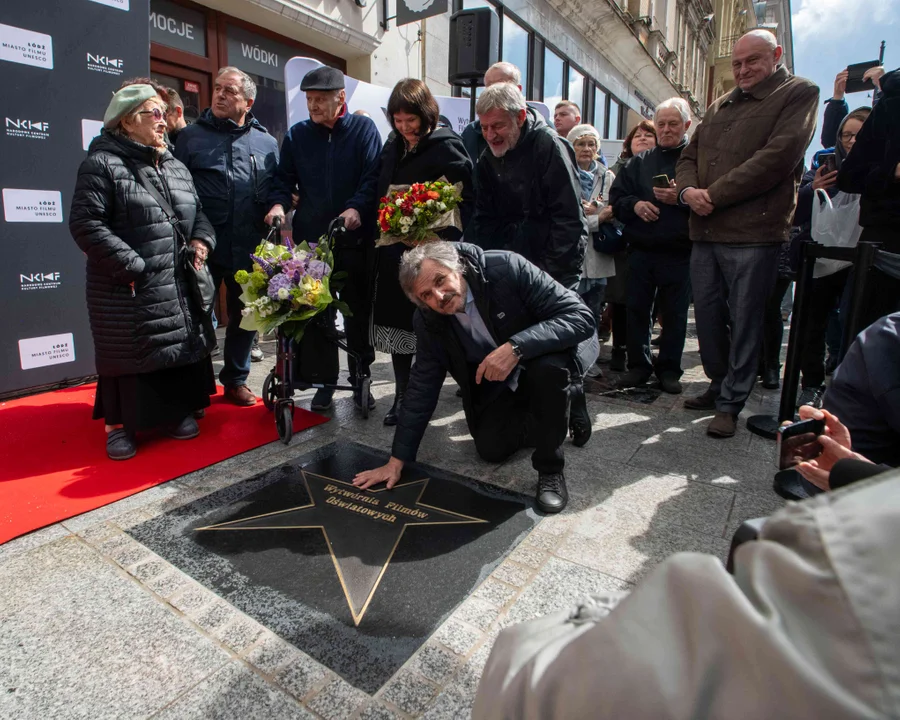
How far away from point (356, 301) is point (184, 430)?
1.34 meters

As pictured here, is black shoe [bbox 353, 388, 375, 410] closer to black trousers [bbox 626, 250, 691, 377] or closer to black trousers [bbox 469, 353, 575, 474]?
black trousers [bbox 469, 353, 575, 474]

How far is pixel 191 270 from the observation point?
3.49 metres

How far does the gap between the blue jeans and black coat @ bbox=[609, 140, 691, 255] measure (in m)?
2.89

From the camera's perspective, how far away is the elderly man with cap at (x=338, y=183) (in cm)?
390

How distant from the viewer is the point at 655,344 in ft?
21.6

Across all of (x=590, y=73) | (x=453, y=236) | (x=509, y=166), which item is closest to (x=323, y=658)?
(x=453, y=236)

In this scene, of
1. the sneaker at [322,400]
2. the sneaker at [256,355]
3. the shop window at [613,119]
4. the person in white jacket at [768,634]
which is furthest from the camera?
the shop window at [613,119]

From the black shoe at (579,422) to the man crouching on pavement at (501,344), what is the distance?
499 millimetres

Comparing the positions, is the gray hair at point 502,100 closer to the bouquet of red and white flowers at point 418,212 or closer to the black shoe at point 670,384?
the bouquet of red and white flowers at point 418,212

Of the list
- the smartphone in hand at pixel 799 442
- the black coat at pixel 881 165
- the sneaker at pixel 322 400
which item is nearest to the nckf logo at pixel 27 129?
the sneaker at pixel 322 400

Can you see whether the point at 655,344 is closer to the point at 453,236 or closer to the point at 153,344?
the point at 453,236

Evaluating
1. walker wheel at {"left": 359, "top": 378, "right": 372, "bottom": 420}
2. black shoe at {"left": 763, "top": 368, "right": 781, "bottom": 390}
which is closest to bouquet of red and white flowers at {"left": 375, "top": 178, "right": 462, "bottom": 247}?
walker wheel at {"left": 359, "top": 378, "right": 372, "bottom": 420}

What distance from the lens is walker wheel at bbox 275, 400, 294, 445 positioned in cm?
349

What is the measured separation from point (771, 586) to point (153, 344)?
3.42 m
